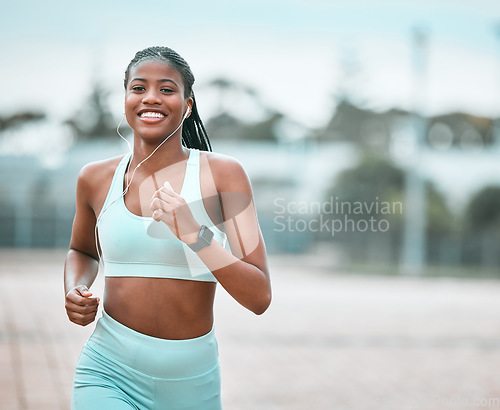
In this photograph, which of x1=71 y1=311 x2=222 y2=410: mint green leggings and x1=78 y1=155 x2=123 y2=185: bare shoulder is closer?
x1=71 y1=311 x2=222 y2=410: mint green leggings

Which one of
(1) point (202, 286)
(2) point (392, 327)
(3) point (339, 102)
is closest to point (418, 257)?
(2) point (392, 327)

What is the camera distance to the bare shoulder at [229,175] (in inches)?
77.0

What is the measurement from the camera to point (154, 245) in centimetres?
191

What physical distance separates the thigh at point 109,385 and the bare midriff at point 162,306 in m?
0.12

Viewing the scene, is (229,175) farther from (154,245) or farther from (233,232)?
(154,245)

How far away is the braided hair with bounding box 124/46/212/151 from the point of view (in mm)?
2019

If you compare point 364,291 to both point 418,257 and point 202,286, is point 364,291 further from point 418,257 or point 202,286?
point 202,286

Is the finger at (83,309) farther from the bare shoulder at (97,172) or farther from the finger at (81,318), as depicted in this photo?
the bare shoulder at (97,172)

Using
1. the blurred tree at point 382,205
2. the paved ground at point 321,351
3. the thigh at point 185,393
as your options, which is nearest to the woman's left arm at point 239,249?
the thigh at point 185,393

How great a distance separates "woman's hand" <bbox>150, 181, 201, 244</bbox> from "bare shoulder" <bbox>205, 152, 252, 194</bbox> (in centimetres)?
25

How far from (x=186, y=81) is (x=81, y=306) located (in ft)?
2.26

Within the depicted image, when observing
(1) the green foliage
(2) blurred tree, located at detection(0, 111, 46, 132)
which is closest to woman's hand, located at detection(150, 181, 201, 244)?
(1) the green foliage

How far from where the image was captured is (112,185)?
6.70ft

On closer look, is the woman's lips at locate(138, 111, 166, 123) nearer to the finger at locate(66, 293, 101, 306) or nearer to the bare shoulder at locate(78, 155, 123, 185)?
the bare shoulder at locate(78, 155, 123, 185)
